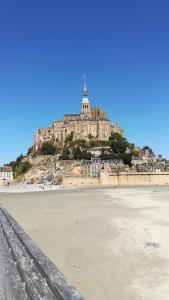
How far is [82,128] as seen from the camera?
9081cm

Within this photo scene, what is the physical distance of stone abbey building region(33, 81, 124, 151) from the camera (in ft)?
296

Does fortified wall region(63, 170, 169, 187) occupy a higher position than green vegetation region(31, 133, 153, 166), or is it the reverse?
green vegetation region(31, 133, 153, 166)

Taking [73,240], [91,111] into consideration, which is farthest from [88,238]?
[91,111]

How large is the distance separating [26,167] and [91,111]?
73.1 feet

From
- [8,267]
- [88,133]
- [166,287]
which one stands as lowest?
[166,287]

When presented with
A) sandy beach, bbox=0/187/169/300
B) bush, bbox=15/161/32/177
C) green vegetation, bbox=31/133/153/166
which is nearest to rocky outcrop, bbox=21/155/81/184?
bush, bbox=15/161/32/177

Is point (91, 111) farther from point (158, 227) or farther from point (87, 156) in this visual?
point (158, 227)

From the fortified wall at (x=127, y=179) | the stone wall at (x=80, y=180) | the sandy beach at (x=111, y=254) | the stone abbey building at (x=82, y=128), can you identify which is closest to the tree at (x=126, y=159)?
the stone abbey building at (x=82, y=128)

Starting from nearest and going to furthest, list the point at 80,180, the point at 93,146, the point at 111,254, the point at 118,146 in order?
1. the point at 111,254
2. the point at 80,180
3. the point at 118,146
4. the point at 93,146

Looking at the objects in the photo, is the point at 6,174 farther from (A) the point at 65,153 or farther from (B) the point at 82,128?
(B) the point at 82,128

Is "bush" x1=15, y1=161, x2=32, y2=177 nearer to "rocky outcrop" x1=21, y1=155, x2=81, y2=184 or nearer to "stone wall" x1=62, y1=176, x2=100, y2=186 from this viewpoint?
"rocky outcrop" x1=21, y1=155, x2=81, y2=184

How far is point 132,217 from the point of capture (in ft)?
63.2

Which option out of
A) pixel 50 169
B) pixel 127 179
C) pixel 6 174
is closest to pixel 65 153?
pixel 50 169

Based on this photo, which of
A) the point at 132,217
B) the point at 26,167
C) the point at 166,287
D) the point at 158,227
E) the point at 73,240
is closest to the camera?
the point at 166,287
